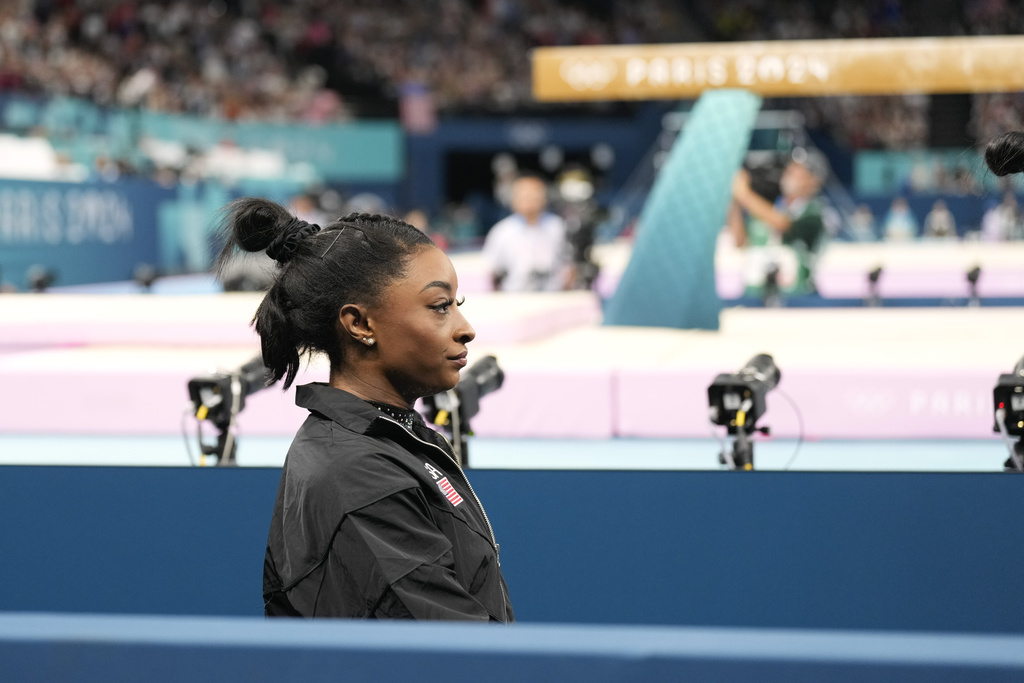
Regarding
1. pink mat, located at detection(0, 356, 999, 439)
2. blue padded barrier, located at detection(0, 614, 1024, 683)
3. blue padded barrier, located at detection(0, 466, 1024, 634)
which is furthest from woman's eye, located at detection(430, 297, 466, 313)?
pink mat, located at detection(0, 356, 999, 439)

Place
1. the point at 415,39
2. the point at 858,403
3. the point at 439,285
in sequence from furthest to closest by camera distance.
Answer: the point at 415,39
the point at 858,403
the point at 439,285

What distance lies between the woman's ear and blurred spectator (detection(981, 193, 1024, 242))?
36.3ft

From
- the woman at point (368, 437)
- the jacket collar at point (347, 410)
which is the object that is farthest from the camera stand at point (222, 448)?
the jacket collar at point (347, 410)

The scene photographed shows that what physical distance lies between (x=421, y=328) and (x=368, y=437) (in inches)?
6.5

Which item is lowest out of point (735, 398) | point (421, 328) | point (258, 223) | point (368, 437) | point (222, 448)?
point (222, 448)

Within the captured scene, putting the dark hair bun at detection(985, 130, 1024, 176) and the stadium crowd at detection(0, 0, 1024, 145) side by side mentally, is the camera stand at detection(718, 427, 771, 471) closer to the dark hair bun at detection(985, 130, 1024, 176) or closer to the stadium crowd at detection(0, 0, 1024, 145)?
the dark hair bun at detection(985, 130, 1024, 176)

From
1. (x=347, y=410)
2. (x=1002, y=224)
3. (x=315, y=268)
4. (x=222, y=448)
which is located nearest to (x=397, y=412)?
(x=347, y=410)

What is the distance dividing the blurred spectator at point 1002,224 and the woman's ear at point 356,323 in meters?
11.1

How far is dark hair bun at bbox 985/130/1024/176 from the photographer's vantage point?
197cm

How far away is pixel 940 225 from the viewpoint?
14.8 metres

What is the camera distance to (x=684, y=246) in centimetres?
506

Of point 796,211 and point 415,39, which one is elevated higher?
point 415,39

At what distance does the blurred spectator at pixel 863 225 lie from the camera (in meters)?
14.6

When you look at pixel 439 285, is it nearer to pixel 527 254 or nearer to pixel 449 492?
pixel 449 492
